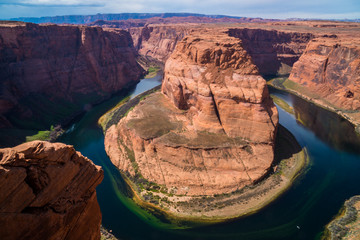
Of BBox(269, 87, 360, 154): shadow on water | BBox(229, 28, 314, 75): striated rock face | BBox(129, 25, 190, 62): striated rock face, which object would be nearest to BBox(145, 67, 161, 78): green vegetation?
BBox(129, 25, 190, 62): striated rock face

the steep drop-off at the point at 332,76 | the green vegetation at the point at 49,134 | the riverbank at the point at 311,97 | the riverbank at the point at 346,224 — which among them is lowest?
the green vegetation at the point at 49,134

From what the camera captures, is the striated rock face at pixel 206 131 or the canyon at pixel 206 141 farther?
the striated rock face at pixel 206 131

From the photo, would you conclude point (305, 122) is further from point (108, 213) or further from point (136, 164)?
point (108, 213)

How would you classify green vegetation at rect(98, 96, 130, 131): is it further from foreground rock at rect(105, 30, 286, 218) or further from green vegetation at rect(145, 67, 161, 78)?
green vegetation at rect(145, 67, 161, 78)

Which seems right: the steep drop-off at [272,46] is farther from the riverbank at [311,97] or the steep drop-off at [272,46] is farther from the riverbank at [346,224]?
the riverbank at [346,224]

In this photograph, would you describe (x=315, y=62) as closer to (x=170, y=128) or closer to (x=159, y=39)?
(x=170, y=128)

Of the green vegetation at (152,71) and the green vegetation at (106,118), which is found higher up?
the green vegetation at (152,71)

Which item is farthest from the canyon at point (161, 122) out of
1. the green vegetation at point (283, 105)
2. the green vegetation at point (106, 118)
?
the green vegetation at point (283, 105)

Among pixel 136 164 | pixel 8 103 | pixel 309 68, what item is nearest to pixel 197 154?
pixel 136 164
